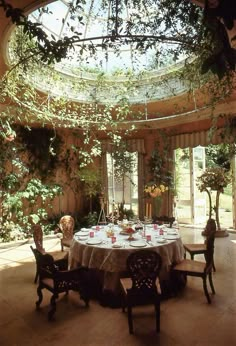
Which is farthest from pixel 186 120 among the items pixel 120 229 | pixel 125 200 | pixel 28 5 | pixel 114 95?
pixel 28 5

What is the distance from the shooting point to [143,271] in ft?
12.0

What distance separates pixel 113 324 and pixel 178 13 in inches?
151

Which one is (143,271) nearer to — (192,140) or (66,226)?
(66,226)

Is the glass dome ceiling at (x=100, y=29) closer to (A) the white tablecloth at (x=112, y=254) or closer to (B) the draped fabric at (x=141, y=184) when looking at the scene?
(A) the white tablecloth at (x=112, y=254)

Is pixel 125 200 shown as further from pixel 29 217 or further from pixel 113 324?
pixel 113 324

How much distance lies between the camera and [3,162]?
7.60m

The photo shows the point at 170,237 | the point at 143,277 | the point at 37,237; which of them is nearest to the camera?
the point at 143,277

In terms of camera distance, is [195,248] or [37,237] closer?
[37,237]

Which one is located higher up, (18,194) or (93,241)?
(18,194)

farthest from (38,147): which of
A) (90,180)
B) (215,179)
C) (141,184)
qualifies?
(215,179)

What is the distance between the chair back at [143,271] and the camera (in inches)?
142

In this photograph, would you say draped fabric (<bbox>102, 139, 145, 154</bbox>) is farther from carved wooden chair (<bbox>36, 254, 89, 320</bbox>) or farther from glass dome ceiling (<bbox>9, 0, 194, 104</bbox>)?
carved wooden chair (<bbox>36, 254, 89, 320</bbox>)

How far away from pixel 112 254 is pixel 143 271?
0.70 meters

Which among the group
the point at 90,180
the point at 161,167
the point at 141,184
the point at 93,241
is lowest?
the point at 93,241
